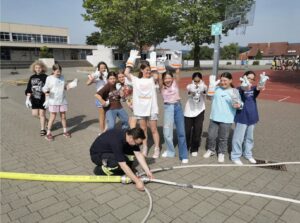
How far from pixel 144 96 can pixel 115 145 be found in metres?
1.27

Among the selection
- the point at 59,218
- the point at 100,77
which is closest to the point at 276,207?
the point at 59,218

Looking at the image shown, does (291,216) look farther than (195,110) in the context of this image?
No

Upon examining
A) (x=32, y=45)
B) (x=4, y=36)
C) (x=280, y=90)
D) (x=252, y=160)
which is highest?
(x=4, y=36)

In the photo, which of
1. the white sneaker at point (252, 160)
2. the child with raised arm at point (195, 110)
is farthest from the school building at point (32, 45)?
the white sneaker at point (252, 160)

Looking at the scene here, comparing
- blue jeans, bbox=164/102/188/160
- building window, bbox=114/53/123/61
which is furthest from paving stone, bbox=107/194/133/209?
building window, bbox=114/53/123/61

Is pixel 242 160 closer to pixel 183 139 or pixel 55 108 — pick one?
pixel 183 139

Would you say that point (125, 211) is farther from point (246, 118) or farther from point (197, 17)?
point (197, 17)

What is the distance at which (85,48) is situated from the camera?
5969 centimetres

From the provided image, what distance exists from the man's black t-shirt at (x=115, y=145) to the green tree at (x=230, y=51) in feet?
229

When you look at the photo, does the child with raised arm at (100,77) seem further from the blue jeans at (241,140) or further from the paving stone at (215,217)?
the paving stone at (215,217)

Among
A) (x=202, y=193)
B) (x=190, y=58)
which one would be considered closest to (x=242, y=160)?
(x=202, y=193)

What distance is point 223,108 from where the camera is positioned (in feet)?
14.9

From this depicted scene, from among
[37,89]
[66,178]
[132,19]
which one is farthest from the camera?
[132,19]

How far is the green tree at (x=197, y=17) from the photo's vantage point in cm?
2834
